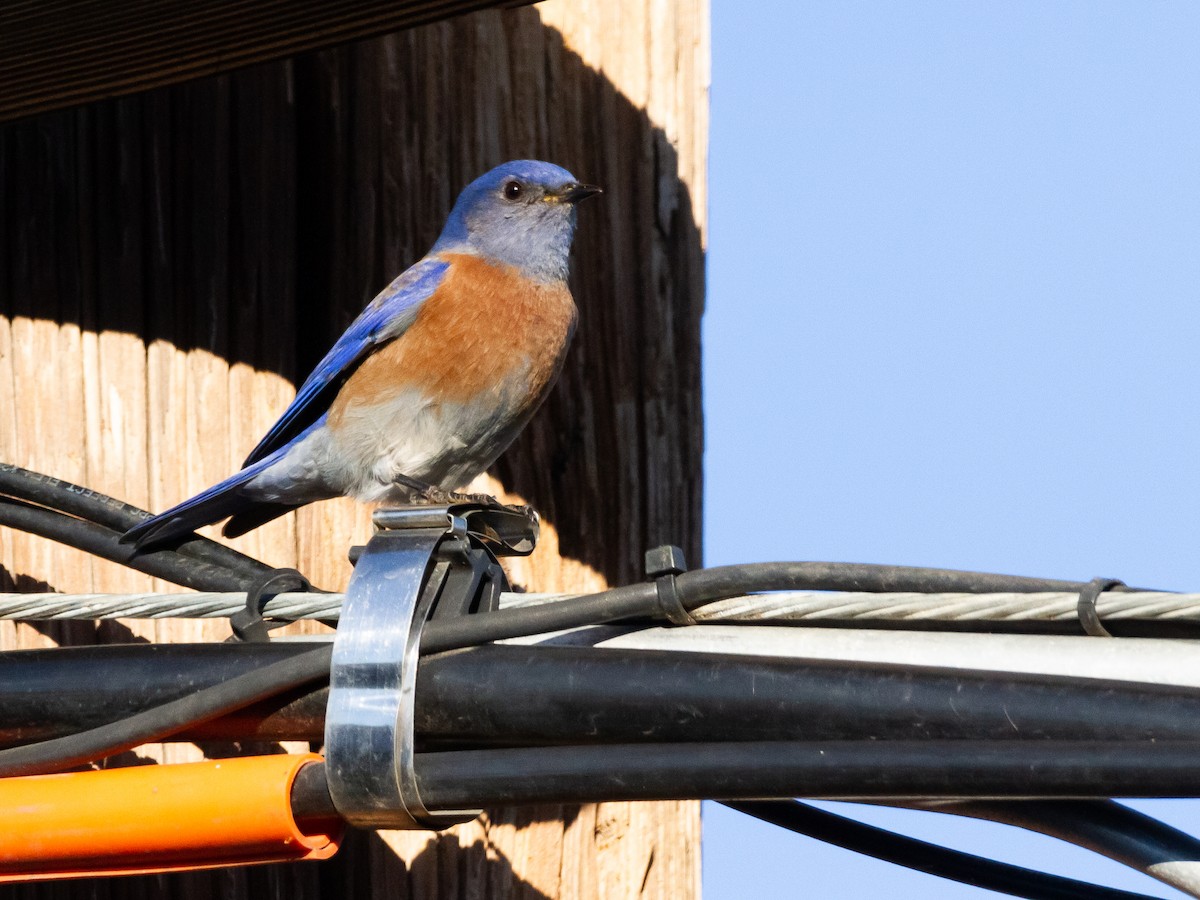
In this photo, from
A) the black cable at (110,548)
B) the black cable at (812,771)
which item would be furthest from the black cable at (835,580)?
the black cable at (110,548)

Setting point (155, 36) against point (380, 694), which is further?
point (155, 36)

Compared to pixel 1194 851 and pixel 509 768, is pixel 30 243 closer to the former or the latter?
pixel 509 768

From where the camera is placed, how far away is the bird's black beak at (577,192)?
12.8 ft

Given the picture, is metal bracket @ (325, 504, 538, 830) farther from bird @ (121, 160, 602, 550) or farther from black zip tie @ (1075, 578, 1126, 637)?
bird @ (121, 160, 602, 550)

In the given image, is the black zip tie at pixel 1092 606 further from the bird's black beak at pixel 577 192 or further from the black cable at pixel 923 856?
the bird's black beak at pixel 577 192

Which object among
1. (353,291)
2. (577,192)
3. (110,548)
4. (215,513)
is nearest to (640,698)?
(110,548)

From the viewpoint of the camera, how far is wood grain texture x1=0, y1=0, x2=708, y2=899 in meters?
3.39

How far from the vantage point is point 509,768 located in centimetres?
168

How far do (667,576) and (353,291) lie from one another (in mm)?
2165

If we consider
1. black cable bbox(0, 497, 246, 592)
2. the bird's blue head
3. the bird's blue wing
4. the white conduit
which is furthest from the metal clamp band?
the bird's blue head

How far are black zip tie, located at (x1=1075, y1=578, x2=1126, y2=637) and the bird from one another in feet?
7.09

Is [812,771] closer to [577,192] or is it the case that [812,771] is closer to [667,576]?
[667,576]

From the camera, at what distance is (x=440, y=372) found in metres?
3.77

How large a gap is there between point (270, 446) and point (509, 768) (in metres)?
1.96
